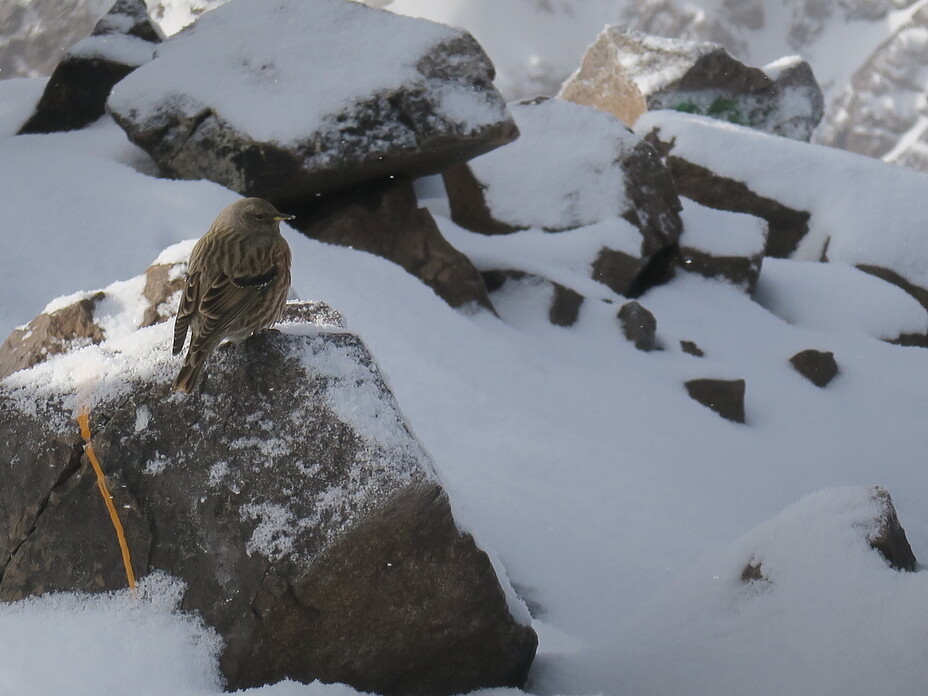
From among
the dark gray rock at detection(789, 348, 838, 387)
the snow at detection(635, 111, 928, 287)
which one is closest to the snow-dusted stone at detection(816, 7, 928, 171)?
the snow at detection(635, 111, 928, 287)

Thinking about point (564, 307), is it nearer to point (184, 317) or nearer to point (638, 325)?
point (638, 325)

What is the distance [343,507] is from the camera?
95.7 inches

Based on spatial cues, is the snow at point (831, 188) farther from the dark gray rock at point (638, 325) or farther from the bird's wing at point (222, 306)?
the bird's wing at point (222, 306)

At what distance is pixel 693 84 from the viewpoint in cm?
1104

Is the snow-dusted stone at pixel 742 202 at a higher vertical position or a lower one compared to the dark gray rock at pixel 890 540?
lower

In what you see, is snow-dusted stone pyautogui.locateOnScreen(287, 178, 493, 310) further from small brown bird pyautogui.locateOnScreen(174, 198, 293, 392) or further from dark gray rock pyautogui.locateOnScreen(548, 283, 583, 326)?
small brown bird pyautogui.locateOnScreen(174, 198, 293, 392)

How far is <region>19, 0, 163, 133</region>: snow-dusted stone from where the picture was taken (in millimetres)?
6527

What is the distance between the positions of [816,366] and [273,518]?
4562 mm

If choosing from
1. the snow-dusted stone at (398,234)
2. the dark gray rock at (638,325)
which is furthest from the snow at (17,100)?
the dark gray rock at (638,325)

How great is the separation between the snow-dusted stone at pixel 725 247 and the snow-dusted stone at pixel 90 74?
413 centimetres

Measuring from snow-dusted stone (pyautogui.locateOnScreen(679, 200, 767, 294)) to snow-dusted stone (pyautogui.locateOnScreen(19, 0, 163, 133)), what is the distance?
4132mm

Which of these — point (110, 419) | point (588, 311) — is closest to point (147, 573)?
point (110, 419)

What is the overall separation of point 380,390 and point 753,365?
4197 mm

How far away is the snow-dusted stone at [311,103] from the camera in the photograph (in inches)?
219
